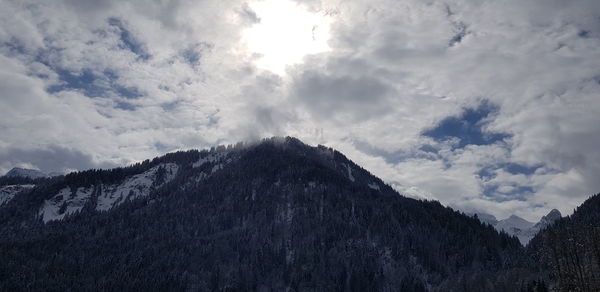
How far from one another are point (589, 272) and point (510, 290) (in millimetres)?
52806

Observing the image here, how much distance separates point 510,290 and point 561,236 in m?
→ 39.9

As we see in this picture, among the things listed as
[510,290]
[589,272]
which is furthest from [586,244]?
[510,290]

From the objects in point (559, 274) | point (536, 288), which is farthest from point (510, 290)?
point (559, 274)

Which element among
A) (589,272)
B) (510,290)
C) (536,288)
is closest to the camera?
(589,272)

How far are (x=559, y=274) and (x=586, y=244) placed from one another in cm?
2847

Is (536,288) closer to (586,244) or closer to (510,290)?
(586,244)

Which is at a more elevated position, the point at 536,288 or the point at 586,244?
the point at 586,244

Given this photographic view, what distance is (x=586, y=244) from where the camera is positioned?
171000 millimetres

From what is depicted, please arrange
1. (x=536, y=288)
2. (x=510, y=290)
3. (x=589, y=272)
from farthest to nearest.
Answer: (x=510, y=290) < (x=536, y=288) < (x=589, y=272)

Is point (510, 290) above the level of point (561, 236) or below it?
below

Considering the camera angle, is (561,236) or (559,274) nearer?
(559,274)

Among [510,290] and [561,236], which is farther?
[510,290]

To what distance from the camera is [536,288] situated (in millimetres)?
162375

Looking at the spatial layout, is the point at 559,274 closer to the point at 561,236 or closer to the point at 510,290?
the point at 561,236
